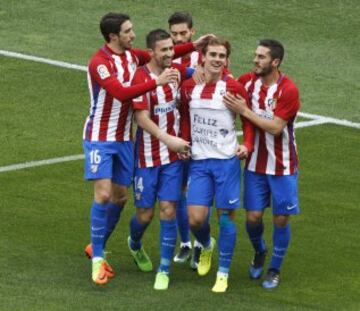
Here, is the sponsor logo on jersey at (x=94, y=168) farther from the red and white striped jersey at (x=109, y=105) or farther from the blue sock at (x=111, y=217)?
the blue sock at (x=111, y=217)

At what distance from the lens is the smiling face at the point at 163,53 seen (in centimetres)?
1491

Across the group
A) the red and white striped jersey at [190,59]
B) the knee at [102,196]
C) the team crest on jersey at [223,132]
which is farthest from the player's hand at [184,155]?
the red and white striped jersey at [190,59]

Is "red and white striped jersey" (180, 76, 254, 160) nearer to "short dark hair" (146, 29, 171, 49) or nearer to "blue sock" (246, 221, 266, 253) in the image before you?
"short dark hair" (146, 29, 171, 49)

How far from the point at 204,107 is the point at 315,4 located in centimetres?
1268

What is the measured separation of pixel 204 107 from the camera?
48.7 ft

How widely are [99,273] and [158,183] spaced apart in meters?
1.04

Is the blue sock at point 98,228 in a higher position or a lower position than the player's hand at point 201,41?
lower

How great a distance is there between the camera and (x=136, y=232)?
15477 mm

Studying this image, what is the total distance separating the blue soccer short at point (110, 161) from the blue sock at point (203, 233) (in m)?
0.92

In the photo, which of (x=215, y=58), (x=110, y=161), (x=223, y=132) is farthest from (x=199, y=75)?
(x=110, y=161)

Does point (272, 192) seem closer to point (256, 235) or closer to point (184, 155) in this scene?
point (256, 235)

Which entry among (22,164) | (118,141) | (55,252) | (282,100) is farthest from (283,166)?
(22,164)

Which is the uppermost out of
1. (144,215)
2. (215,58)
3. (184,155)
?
(215,58)

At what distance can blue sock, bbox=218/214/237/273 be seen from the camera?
585 inches
